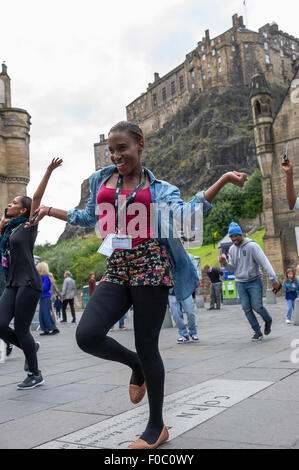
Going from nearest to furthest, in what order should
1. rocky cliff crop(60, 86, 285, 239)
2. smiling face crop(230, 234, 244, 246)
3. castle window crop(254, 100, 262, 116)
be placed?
smiling face crop(230, 234, 244, 246), castle window crop(254, 100, 262, 116), rocky cliff crop(60, 86, 285, 239)

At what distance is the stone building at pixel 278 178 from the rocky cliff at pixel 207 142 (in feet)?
151

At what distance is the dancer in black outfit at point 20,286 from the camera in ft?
15.6

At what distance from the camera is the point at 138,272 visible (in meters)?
2.79

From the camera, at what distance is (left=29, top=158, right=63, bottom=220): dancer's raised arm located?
3.56 meters

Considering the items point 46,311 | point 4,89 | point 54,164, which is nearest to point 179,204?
point 54,164

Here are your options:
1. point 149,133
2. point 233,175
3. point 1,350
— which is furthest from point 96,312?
point 149,133

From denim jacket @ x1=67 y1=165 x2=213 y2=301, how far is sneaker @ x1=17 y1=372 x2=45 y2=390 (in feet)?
7.64

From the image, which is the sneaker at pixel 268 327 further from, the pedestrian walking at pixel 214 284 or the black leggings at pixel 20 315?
the pedestrian walking at pixel 214 284

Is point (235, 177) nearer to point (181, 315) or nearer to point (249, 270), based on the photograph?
point (249, 270)

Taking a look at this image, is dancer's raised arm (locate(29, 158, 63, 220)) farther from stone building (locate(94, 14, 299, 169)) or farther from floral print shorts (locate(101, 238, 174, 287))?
stone building (locate(94, 14, 299, 169))

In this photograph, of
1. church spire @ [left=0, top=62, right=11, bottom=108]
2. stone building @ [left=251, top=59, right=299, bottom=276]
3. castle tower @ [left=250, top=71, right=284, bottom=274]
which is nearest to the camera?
church spire @ [left=0, top=62, right=11, bottom=108]

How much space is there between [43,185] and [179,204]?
1266 millimetres

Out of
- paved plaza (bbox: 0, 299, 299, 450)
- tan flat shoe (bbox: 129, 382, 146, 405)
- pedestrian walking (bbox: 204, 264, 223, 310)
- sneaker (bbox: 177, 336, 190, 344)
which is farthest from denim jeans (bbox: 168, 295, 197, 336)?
pedestrian walking (bbox: 204, 264, 223, 310)

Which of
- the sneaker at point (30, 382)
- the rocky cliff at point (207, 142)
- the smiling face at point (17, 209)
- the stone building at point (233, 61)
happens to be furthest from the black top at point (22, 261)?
the stone building at point (233, 61)
